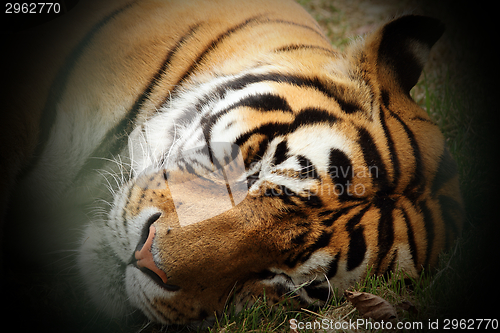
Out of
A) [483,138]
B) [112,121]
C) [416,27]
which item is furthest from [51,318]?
[483,138]

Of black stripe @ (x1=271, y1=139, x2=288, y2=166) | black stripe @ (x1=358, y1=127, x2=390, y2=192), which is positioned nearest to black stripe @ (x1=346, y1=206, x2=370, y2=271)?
black stripe @ (x1=358, y1=127, x2=390, y2=192)

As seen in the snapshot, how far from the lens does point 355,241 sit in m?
1.47

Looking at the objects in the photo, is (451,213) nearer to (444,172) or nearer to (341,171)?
(444,172)

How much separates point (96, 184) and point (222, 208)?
2.70ft

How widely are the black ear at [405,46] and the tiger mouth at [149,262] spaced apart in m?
1.29

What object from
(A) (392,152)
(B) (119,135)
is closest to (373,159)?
(A) (392,152)

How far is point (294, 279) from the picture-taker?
1483 mm

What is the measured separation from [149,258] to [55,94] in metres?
0.97

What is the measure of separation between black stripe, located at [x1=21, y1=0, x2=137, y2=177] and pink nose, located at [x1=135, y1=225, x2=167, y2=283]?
77 cm

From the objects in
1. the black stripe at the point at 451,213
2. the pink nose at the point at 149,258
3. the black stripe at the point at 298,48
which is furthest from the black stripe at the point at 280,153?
the black stripe at the point at 451,213

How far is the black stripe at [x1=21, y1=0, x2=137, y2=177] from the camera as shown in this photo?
1.76 meters

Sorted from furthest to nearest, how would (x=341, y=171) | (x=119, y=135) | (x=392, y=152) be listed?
(x=119, y=135), (x=392, y=152), (x=341, y=171)

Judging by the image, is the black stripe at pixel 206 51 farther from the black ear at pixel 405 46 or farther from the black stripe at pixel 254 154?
the black ear at pixel 405 46

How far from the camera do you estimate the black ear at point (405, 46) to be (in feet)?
5.73
